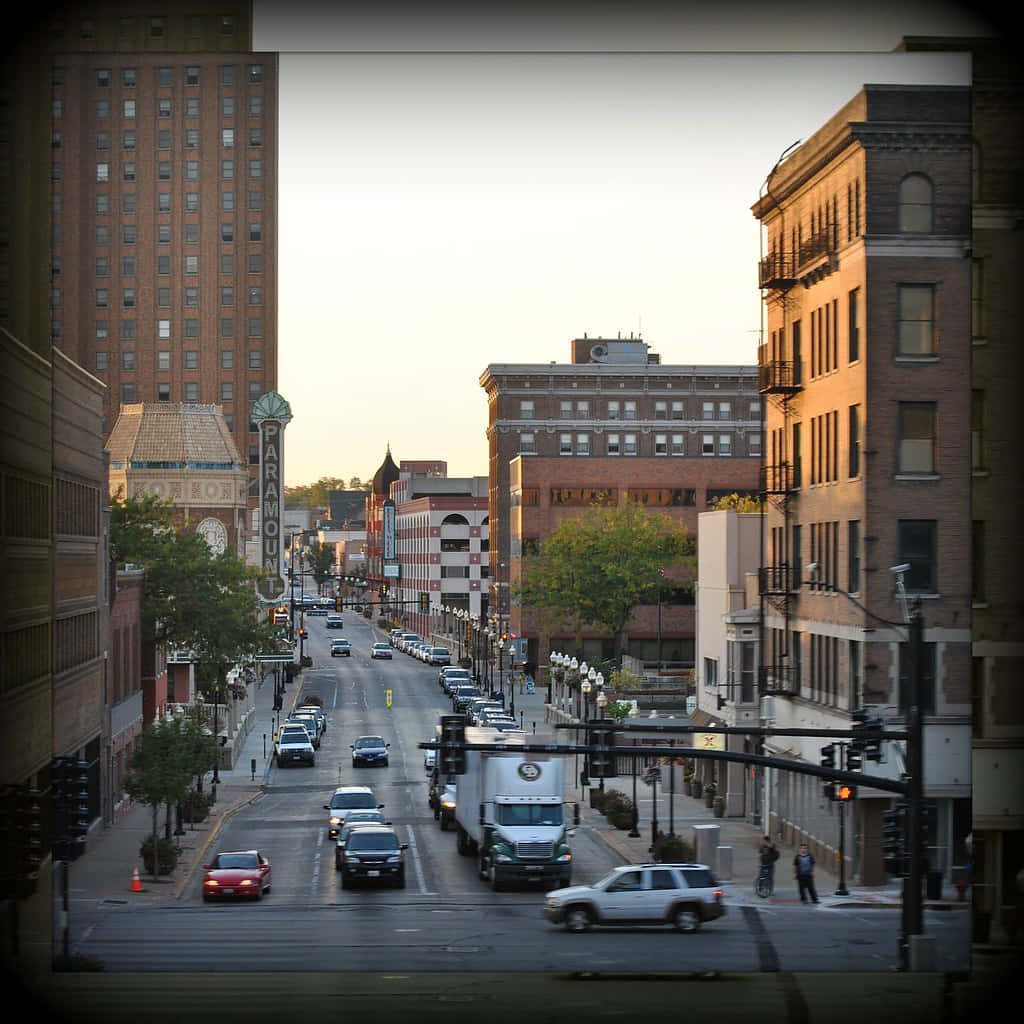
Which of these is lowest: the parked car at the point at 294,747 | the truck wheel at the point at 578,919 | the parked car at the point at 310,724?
the truck wheel at the point at 578,919

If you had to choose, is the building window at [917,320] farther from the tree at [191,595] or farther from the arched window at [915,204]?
the tree at [191,595]

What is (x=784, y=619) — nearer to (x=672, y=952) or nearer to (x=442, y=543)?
(x=672, y=952)

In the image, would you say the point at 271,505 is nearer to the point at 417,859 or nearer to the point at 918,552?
the point at 417,859

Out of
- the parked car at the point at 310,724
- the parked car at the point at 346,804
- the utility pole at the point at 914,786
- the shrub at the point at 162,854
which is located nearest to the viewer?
the utility pole at the point at 914,786

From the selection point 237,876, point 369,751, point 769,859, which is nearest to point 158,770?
point 369,751

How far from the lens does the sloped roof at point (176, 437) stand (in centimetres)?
6003

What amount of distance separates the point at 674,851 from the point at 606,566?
199 feet

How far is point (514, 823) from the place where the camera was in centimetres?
1556

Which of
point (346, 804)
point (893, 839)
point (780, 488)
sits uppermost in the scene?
point (780, 488)

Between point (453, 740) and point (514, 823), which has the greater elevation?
point (453, 740)

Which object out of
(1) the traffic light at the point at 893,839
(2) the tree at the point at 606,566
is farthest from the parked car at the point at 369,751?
(2) the tree at the point at 606,566

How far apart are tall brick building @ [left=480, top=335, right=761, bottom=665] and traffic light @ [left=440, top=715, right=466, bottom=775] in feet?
106

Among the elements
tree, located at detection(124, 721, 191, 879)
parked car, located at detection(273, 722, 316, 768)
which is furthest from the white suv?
parked car, located at detection(273, 722, 316, 768)

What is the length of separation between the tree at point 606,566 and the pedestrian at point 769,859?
57.6 meters
